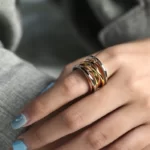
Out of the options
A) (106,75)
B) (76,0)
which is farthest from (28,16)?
(106,75)

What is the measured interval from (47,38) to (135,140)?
33 cm

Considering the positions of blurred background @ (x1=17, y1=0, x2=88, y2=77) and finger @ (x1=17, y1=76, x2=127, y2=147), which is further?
blurred background @ (x1=17, y1=0, x2=88, y2=77)

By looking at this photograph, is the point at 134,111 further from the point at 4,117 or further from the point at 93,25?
the point at 93,25

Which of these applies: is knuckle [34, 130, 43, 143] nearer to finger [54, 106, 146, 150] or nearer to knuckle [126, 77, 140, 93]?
finger [54, 106, 146, 150]

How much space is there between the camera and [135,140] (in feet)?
1.49

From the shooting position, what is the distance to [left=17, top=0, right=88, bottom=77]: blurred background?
684mm

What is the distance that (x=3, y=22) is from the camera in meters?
0.57

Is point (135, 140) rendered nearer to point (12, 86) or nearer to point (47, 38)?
point (12, 86)

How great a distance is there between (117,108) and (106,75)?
0.05m

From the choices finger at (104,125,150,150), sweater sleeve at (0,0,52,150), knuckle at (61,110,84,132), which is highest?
sweater sleeve at (0,0,52,150)

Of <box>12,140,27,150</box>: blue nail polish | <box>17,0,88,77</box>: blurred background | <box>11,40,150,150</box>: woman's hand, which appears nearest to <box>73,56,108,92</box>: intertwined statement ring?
<box>11,40,150,150</box>: woman's hand

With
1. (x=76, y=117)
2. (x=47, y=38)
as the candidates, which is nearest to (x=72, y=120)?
(x=76, y=117)

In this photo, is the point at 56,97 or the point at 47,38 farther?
the point at 47,38

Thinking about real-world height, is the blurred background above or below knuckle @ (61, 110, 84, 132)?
above
